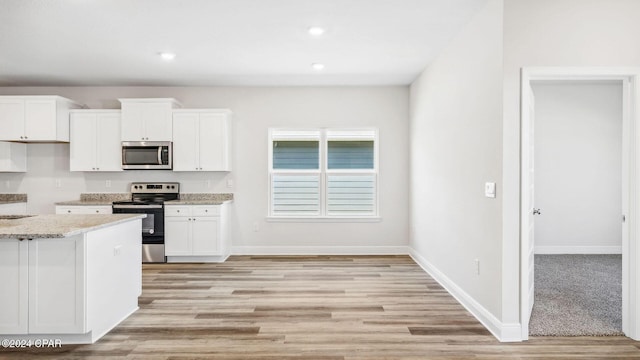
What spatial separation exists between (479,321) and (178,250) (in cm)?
391

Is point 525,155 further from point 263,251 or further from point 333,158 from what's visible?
point 263,251

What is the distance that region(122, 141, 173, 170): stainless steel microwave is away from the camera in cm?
526

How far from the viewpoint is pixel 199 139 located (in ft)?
17.5

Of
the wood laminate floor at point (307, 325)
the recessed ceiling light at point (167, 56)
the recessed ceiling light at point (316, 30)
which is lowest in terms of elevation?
the wood laminate floor at point (307, 325)

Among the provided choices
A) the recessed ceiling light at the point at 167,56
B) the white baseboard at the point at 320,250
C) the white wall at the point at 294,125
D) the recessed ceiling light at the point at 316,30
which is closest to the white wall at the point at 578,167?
the white wall at the point at 294,125

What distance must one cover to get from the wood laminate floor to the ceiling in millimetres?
2616

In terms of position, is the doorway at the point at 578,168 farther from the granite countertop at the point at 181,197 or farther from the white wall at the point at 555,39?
the granite countertop at the point at 181,197

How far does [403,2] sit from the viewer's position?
2965mm

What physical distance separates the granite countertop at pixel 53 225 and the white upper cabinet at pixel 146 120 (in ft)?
7.39

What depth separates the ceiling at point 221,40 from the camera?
3.08 meters

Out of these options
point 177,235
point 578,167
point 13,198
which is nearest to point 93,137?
point 13,198

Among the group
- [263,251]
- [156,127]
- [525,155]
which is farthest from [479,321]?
[156,127]

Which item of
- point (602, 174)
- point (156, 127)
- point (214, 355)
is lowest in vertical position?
point (214, 355)

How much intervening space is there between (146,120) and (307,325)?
12.7 feet
